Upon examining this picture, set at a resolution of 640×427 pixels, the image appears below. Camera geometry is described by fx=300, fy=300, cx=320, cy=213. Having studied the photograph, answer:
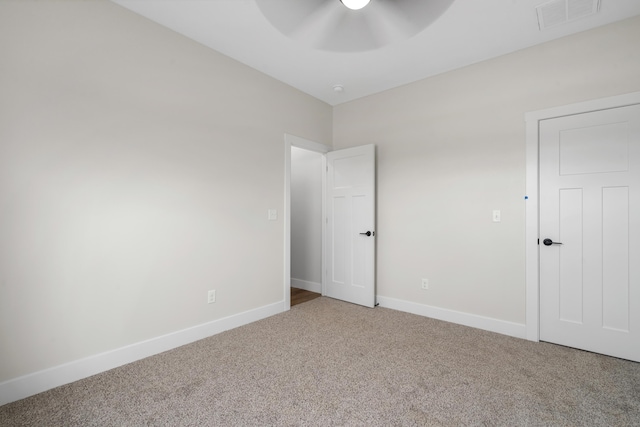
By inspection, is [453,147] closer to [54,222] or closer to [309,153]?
[309,153]

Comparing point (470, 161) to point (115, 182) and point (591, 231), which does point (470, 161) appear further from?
point (115, 182)

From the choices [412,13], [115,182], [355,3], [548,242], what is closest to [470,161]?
[548,242]

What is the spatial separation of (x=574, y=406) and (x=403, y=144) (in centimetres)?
272

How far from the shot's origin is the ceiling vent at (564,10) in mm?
2179

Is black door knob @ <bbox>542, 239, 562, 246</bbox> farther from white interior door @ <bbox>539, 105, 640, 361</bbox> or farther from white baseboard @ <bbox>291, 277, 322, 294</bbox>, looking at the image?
white baseboard @ <bbox>291, 277, 322, 294</bbox>

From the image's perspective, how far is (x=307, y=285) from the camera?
4.54m

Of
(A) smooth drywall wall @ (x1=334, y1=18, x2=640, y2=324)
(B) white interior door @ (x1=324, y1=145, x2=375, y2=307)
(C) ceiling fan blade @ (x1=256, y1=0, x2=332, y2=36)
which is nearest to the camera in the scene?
(C) ceiling fan blade @ (x1=256, y1=0, x2=332, y2=36)

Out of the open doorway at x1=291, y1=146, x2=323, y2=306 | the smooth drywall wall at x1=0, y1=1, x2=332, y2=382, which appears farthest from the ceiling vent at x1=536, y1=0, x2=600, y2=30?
the open doorway at x1=291, y1=146, x2=323, y2=306

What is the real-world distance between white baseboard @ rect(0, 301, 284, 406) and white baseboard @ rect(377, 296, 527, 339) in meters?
1.75

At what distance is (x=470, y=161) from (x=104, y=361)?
364 cm

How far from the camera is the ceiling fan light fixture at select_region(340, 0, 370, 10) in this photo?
3.57 ft

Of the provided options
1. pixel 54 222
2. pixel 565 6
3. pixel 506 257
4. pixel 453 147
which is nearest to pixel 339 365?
pixel 506 257

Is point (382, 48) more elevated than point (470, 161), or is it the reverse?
→ point (382, 48)

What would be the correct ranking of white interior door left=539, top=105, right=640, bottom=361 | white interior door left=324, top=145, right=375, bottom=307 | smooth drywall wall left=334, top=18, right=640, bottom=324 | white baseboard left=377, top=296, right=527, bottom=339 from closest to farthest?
1. white interior door left=539, top=105, right=640, bottom=361
2. smooth drywall wall left=334, top=18, right=640, bottom=324
3. white baseboard left=377, top=296, right=527, bottom=339
4. white interior door left=324, top=145, right=375, bottom=307
